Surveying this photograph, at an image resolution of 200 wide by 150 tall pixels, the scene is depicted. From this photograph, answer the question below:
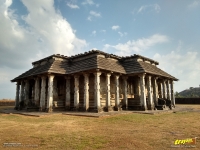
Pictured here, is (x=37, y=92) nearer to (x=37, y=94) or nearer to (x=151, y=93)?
(x=37, y=94)

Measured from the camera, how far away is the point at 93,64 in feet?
54.4

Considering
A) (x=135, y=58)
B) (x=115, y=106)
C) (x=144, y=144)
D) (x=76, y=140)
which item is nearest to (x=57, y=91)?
(x=115, y=106)

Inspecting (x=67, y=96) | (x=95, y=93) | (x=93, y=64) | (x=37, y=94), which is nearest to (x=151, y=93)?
(x=95, y=93)

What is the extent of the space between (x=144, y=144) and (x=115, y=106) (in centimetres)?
1242

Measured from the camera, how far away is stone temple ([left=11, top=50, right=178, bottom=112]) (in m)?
17.0

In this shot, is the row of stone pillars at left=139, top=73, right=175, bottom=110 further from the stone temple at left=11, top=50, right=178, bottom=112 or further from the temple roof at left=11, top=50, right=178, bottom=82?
the temple roof at left=11, top=50, right=178, bottom=82

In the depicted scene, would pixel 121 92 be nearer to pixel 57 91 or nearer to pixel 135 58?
pixel 135 58

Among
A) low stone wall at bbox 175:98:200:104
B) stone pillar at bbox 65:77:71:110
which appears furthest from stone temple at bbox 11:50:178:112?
low stone wall at bbox 175:98:200:104

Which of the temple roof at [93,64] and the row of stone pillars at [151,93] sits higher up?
the temple roof at [93,64]

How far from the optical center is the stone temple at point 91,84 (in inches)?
669

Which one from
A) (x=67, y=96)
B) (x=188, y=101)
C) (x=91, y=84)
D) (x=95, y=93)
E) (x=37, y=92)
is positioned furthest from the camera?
(x=188, y=101)

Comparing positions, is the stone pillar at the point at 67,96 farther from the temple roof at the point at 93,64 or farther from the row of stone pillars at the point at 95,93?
the temple roof at the point at 93,64

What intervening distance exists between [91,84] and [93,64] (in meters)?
3.29

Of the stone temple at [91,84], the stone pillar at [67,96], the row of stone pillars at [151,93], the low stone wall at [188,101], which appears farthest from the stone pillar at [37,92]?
the low stone wall at [188,101]
